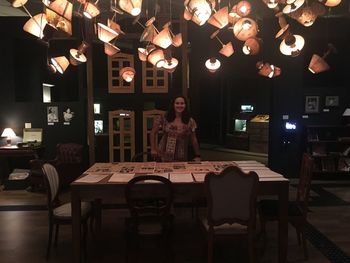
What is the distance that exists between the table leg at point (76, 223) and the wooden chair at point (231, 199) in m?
1.10

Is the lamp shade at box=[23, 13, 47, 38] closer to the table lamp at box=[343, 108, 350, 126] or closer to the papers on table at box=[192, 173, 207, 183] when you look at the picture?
the papers on table at box=[192, 173, 207, 183]

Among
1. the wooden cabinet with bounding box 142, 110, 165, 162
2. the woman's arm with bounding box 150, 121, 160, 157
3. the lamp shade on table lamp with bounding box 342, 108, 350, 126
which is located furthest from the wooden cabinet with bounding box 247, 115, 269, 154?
the woman's arm with bounding box 150, 121, 160, 157

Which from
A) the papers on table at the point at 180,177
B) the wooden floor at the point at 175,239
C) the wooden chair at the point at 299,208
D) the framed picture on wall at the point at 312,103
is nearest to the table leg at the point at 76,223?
the wooden floor at the point at 175,239

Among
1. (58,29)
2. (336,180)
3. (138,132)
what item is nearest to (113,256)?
(58,29)

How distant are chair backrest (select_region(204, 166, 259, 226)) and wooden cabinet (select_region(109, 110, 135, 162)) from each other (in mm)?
3345

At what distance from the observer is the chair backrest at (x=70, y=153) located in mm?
6418

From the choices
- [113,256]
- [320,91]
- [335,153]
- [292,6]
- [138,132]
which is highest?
[292,6]

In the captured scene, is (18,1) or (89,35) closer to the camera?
(18,1)

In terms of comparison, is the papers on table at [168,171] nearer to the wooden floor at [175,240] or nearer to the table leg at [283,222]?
the table leg at [283,222]

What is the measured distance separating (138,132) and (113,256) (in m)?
2.84

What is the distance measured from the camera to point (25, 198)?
5.83 m

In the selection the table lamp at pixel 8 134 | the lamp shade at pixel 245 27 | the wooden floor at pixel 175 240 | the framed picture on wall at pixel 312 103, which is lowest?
the wooden floor at pixel 175 240

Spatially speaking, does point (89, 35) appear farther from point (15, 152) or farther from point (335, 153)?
point (335, 153)

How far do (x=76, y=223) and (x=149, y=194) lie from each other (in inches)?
26.7
